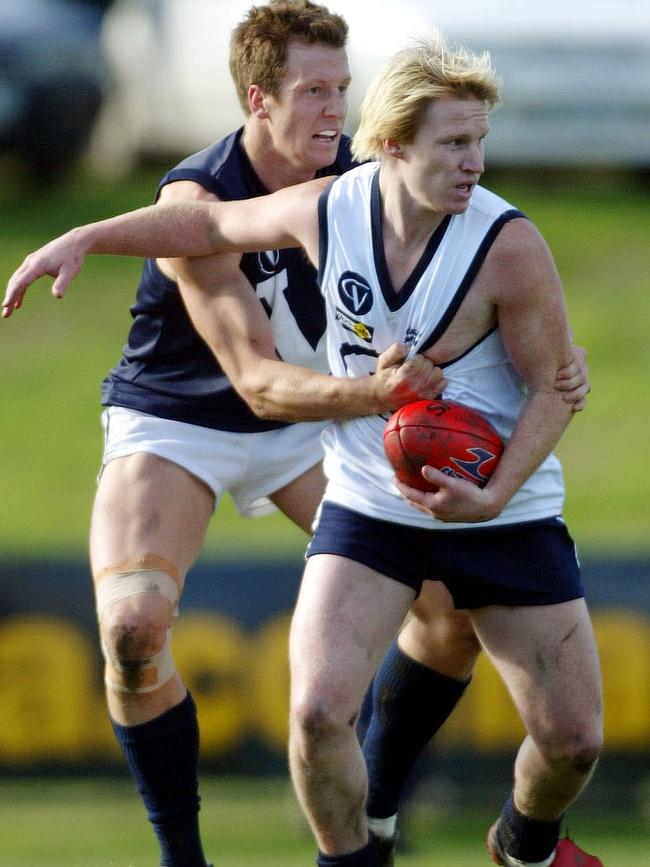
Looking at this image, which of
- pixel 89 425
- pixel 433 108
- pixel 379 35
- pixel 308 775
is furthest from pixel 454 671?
pixel 89 425

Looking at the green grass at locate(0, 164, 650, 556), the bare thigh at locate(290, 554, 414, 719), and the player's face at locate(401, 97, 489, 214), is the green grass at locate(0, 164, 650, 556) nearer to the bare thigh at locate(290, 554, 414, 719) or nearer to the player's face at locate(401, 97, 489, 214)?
the bare thigh at locate(290, 554, 414, 719)

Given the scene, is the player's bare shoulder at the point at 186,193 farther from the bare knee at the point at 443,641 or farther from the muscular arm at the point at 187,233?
the bare knee at the point at 443,641

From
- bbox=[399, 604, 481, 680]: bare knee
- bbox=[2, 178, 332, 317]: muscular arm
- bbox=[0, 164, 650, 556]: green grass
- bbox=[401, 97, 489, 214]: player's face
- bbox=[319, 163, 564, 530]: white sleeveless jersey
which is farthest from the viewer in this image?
bbox=[0, 164, 650, 556]: green grass

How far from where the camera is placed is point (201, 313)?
4.80m

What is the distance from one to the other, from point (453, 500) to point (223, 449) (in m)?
1.11

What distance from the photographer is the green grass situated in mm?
13336

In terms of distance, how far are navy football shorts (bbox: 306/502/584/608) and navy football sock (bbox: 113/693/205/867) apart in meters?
0.80

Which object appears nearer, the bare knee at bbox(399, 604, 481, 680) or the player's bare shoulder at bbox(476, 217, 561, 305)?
the player's bare shoulder at bbox(476, 217, 561, 305)

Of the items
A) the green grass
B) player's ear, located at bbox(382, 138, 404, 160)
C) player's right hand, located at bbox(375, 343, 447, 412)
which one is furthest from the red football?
the green grass

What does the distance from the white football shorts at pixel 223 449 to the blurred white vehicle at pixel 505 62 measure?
8.00 meters

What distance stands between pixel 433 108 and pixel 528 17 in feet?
33.7

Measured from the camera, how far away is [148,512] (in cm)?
482

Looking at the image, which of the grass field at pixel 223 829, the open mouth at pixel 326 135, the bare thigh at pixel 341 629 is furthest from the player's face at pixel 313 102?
the grass field at pixel 223 829

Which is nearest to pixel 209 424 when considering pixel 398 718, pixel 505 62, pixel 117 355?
pixel 398 718
